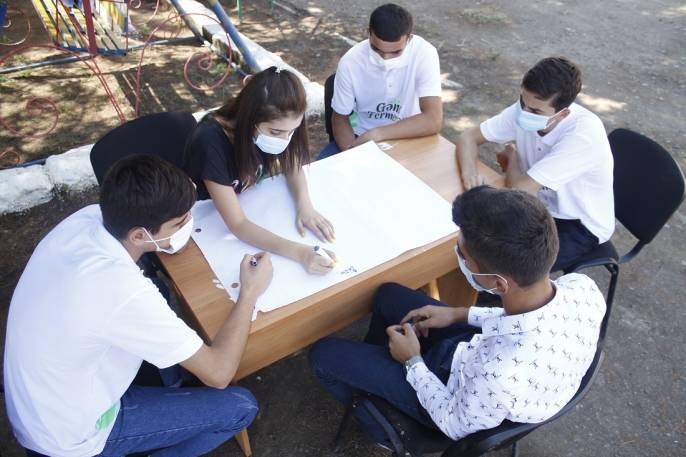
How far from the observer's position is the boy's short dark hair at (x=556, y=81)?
5.86 ft

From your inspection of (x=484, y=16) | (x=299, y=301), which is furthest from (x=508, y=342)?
(x=484, y=16)

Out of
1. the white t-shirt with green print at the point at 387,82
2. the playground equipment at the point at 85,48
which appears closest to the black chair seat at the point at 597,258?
the white t-shirt with green print at the point at 387,82

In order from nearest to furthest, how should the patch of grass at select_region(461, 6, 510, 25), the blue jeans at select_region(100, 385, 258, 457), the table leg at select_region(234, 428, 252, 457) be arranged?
the blue jeans at select_region(100, 385, 258, 457) → the table leg at select_region(234, 428, 252, 457) → the patch of grass at select_region(461, 6, 510, 25)

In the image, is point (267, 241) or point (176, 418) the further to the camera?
point (267, 241)

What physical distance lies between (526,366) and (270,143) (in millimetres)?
1112

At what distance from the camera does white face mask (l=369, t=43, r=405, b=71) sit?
2.34 metres

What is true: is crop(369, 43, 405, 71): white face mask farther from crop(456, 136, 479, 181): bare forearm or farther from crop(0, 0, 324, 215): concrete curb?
crop(0, 0, 324, 215): concrete curb

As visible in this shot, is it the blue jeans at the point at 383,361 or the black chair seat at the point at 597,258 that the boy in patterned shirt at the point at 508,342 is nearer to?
the blue jeans at the point at 383,361

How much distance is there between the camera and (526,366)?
45.6 inches

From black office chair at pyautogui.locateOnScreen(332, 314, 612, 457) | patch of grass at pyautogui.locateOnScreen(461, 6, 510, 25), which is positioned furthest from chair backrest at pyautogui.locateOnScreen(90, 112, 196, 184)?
patch of grass at pyautogui.locateOnScreen(461, 6, 510, 25)

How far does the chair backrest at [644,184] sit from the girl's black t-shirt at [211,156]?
63.8 inches

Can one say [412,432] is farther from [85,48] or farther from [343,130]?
[85,48]

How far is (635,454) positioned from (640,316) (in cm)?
78

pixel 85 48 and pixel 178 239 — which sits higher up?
pixel 178 239
